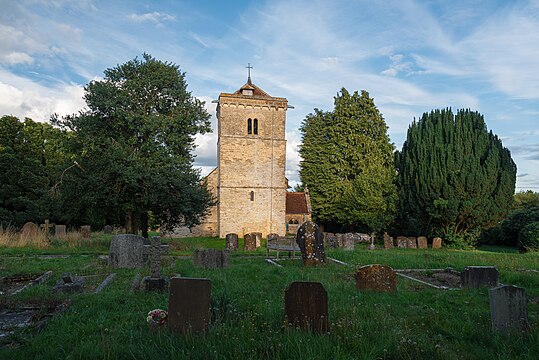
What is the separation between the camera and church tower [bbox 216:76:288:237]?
3005 cm

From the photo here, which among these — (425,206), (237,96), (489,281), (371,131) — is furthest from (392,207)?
(489,281)

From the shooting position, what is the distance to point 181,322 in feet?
15.4

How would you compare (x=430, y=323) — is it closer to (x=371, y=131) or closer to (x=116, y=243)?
(x=116, y=243)

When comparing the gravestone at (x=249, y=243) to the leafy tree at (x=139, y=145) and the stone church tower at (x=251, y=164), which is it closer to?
the leafy tree at (x=139, y=145)

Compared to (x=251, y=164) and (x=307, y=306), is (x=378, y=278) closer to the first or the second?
(x=307, y=306)

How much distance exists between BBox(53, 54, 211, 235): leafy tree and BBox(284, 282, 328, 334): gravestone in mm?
13189

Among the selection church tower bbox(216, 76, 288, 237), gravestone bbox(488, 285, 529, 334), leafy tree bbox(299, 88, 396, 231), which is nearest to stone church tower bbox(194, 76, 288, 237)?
church tower bbox(216, 76, 288, 237)

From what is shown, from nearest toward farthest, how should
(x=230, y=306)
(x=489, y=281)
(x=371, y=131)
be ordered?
(x=230, y=306) → (x=489, y=281) → (x=371, y=131)

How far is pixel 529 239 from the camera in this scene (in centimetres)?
1998

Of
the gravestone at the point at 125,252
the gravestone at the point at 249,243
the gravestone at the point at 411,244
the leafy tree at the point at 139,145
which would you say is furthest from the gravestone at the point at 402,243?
the gravestone at the point at 125,252

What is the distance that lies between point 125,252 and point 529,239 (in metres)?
19.1

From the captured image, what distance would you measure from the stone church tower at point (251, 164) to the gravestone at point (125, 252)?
694 inches

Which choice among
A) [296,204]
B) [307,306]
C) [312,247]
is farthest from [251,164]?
[307,306]

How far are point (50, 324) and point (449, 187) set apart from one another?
21532 millimetres
